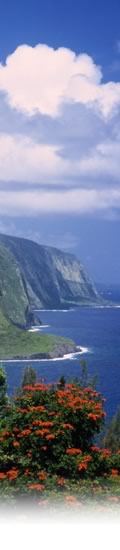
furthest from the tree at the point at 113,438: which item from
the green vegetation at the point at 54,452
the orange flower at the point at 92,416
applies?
the orange flower at the point at 92,416

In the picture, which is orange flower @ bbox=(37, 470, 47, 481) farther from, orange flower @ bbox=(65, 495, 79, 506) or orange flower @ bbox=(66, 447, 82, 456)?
orange flower @ bbox=(65, 495, 79, 506)

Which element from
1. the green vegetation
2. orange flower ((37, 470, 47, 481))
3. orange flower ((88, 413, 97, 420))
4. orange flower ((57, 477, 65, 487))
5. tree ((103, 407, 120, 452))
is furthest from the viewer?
tree ((103, 407, 120, 452))

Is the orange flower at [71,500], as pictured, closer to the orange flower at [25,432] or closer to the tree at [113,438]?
the orange flower at [25,432]

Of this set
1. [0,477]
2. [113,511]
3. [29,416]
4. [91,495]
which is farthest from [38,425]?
[113,511]

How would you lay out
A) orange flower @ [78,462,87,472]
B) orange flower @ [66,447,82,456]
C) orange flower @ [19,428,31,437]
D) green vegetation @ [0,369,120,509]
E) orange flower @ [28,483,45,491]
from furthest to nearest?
orange flower @ [19,428,31,437] → orange flower @ [66,447,82,456] → orange flower @ [78,462,87,472] → green vegetation @ [0,369,120,509] → orange flower @ [28,483,45,491]

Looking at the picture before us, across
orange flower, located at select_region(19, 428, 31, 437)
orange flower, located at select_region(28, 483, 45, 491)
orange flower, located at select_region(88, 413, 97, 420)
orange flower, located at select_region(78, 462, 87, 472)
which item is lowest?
orange flower, located at select_region(28, 483, 45, 491)

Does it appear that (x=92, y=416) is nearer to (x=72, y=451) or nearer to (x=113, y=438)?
(x=72, y=451)

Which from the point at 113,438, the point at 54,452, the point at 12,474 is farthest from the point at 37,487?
the point at 113,438

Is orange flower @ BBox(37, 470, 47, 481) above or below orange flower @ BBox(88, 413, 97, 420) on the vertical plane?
below

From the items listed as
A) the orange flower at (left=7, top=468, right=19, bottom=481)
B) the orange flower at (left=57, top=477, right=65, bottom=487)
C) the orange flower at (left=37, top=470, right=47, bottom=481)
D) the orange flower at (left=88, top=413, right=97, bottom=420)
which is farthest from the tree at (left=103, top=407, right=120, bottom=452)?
the orange flower at (left=57, top=477, right=65, bottom=487)
